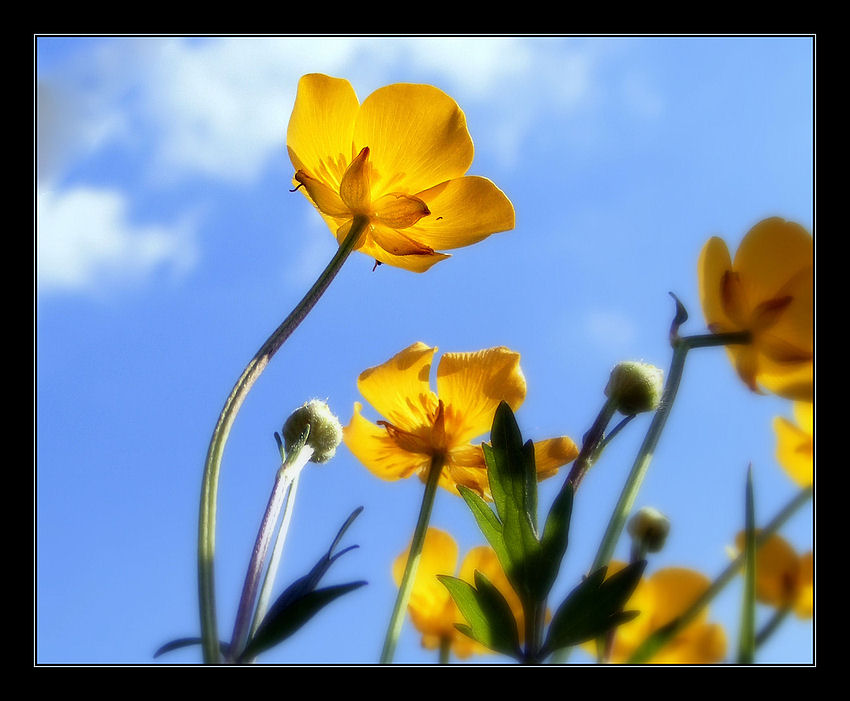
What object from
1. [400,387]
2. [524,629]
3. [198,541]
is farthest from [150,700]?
[400,387]

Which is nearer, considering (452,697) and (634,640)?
(452,697)

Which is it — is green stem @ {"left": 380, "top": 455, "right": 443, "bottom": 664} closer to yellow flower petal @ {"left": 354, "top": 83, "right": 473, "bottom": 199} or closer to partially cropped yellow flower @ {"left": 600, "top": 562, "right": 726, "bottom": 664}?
partially cropped yellow flower @ {"left": 600, "top": 562, "right": 726, "bottom": 664}

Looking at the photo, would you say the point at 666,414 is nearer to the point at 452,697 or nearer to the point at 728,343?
the point at 728,343

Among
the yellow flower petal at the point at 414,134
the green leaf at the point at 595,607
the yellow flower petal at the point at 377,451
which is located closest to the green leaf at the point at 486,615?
the green leaf at the point at 595,607

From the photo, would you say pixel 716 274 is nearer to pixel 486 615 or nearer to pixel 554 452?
pixel 554 452

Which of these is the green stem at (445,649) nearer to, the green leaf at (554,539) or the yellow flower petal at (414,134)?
the green leaf at (554,539)

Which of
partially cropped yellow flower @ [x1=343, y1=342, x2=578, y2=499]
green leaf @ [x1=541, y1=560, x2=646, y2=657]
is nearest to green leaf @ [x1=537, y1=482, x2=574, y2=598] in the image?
green leaf @ [x1=541, y1=560, x2=646, y2=657]
